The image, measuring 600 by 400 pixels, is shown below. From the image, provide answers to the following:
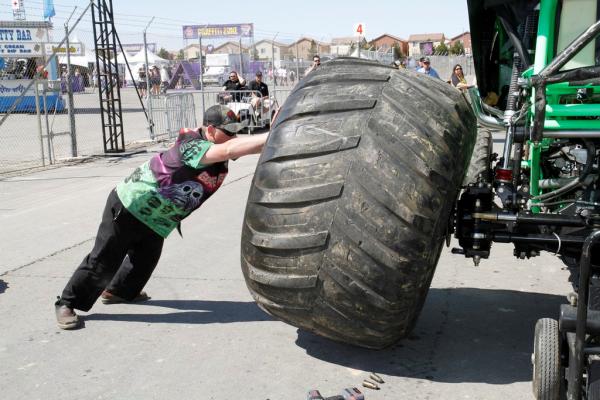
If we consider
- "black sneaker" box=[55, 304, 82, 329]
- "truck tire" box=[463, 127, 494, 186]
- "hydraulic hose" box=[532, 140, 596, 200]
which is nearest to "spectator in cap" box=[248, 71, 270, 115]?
"truck tire" box=[463, 127, 494, 186]

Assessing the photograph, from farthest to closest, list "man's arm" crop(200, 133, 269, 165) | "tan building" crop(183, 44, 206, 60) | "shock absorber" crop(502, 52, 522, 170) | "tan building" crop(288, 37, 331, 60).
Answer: "tan building" crop(183, 44, 206, 60) → "tan building" crop(288, 37, 331, 60) → "man's arm" crop(200, 133, 269, 165) → "shock absorber" crop(502, 52, 522, 170)

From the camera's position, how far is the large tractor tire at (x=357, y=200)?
3.17 metres

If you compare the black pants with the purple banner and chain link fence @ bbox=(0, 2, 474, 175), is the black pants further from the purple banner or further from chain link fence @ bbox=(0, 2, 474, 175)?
the purple banner

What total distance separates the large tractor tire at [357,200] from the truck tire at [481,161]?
1186mm

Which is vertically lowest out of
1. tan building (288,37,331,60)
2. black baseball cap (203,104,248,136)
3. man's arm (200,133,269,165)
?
man's arm (200,133,269,165)

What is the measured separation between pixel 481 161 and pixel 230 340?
222 centimetres

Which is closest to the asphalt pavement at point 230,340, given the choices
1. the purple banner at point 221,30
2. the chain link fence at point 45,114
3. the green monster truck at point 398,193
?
the green monster truck at point 398,193

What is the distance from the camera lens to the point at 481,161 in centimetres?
518

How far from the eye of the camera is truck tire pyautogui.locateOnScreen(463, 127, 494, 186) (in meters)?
4.70

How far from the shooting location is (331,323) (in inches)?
134

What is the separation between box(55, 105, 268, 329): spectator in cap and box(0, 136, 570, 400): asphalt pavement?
267 millimetres

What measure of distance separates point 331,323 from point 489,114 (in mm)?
3491

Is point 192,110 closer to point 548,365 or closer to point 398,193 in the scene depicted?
point 398,193

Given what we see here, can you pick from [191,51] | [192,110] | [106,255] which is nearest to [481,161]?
[106,255]
